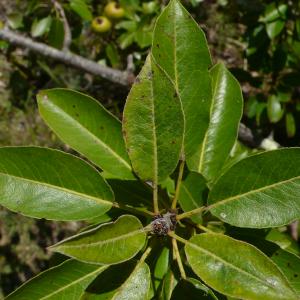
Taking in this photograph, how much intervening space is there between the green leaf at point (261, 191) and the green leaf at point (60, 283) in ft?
1.25

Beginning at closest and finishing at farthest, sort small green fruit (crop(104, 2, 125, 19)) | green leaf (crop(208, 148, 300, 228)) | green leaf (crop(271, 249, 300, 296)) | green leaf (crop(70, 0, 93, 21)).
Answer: green leaf (crop(208, 148, 300, 228)) < green leaf (crop(271, 249, 300, 296)) < green leaf (crop(70, 0, 93, 21)) < small green fruit (crop(104, 2, 125, 19))

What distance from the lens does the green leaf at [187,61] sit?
1.12 m

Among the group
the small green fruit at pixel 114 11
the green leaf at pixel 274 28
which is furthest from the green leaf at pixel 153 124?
the small green fruit at pixel 114 11

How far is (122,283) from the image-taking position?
3.54 ft

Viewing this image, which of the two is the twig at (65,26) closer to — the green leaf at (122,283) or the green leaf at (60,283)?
the green leaf at (60,283)

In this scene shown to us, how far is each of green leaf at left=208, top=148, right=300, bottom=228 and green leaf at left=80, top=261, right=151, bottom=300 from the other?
0.73 ft

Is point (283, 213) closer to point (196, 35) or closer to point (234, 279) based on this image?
point (234, 279)

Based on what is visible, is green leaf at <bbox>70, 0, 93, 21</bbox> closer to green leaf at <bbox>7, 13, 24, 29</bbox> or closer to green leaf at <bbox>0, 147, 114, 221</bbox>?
green leaf at <bbox>7, 13, 24, 29</bbox>

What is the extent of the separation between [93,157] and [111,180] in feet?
0.42

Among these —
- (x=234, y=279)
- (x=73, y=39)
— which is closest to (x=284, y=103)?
(x=73, y=39)

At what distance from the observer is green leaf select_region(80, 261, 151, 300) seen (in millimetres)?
1035

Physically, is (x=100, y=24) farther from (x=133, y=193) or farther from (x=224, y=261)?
(x=224, y=261)

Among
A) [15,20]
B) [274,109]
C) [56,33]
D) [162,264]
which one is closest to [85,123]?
[162,264]

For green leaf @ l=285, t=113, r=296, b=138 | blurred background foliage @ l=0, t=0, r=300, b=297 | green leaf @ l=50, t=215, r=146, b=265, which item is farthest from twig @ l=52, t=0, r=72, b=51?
green leaf @ l=50, t=215, r=146, b=265
